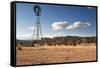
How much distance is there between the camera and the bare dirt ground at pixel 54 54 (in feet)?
8.82

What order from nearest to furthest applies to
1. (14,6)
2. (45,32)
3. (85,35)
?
(14,6) → (45,32) → (85,35)

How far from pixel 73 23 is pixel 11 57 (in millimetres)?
787

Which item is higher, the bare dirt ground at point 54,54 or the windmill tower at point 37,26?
the windmill tower at point 37,26

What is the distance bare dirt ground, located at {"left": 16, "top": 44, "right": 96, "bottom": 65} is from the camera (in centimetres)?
269

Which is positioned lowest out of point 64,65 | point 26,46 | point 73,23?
point 64,65

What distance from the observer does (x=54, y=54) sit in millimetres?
2846

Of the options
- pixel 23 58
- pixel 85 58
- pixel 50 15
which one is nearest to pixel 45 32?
pixel 50 15

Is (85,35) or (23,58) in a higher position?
(85,35)

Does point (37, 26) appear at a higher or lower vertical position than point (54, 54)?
higher

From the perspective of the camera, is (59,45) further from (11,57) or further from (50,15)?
(11,57)

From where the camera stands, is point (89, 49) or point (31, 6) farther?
point (89, 49)

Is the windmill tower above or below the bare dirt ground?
above

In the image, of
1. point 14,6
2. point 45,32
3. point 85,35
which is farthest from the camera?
point 85,35

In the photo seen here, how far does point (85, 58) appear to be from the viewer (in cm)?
303
